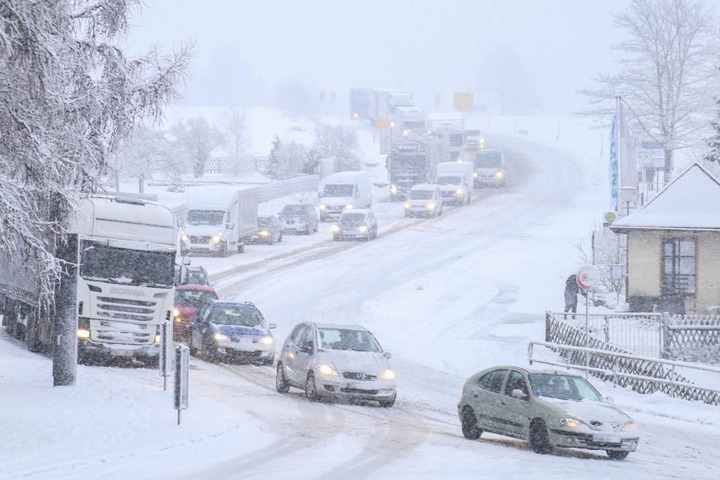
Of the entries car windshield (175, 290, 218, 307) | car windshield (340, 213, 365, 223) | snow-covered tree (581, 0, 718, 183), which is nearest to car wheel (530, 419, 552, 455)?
car windshield (175, 290, 218, 307)

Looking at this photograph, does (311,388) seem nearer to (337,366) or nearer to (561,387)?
(337,366)

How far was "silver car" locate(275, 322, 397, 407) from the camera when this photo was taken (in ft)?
72.1

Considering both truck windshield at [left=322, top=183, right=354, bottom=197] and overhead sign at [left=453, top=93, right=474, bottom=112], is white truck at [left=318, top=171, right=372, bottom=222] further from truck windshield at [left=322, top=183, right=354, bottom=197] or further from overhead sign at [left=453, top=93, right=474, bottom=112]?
overhead sign at [left=453, top=93, right=474, bottom=112]

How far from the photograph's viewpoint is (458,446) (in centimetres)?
1761

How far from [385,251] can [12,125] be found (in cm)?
3781

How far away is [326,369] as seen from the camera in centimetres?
2223

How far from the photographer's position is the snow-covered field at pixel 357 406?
1530 centimetres

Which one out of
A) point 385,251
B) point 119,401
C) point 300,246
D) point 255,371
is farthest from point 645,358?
point 300,246

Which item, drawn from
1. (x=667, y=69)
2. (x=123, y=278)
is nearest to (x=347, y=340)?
(x=123, y=278)

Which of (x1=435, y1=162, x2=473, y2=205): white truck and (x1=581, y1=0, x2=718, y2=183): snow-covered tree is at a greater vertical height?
(x1=581, y1=0, x2=718, y2=183): snow-covered tree

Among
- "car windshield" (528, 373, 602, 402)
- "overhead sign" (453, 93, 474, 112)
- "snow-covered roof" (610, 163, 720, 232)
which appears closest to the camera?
"car windshield" (528, 373, 602, 402)

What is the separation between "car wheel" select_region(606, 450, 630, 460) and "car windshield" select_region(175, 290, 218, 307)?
17.3m

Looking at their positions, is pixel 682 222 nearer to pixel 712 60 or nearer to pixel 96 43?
pixel 96 43

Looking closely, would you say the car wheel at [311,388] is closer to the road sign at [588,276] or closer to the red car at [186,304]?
the red car at [186,304]
